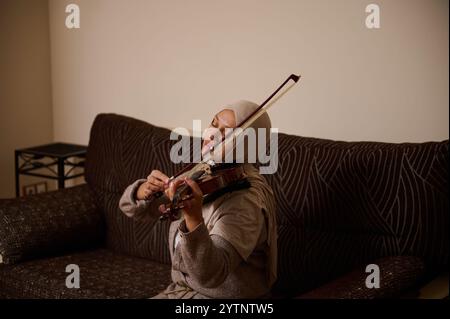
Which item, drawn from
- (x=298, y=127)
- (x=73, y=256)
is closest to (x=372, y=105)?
(x=298, y=127)

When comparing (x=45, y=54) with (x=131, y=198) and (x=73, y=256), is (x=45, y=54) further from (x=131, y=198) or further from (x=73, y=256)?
(x=131, y=198)

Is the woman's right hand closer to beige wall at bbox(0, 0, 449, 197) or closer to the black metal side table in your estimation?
beige wall at bbox(0, 0, 449, 197)

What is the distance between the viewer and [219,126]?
151 centimetres

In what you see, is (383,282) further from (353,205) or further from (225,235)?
(225,235)

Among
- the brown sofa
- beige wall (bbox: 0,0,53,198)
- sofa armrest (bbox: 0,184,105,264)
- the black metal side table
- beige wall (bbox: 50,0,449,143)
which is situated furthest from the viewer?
beige wall (bbox: 0,0,53,198)

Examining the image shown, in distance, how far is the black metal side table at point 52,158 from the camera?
2873mm

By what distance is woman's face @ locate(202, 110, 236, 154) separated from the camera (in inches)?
59.1

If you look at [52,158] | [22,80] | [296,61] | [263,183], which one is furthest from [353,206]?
[22,80]

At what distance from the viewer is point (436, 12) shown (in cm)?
199

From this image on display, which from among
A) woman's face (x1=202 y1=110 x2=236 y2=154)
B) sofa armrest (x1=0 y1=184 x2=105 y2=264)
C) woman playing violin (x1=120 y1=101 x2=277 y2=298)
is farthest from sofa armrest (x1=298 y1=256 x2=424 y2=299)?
sofa armrest (x1=0 y1=184 x2=105 y2=264)

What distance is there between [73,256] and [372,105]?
1143mm

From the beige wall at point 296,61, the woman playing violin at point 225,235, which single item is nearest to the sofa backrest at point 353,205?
the beige wall at point 296,61

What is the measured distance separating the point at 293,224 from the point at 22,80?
1.69 metres

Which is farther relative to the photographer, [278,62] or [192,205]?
[278,62]
